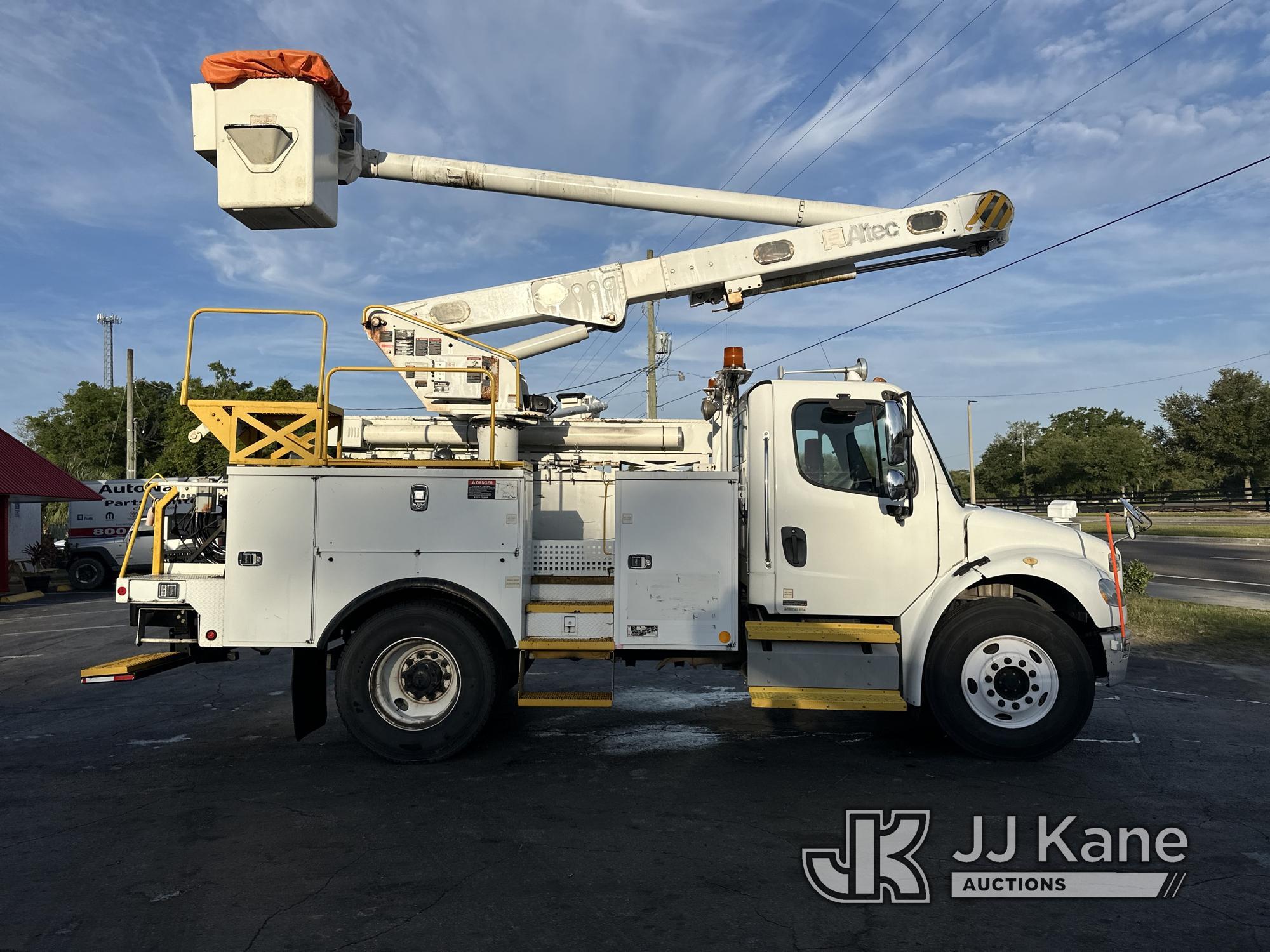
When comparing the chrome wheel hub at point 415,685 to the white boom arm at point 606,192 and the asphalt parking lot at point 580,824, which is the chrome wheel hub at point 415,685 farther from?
the white boom arm at point 606,192

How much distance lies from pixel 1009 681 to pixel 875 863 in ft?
7.15

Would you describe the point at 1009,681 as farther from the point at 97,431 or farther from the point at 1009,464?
the point at 1009,464

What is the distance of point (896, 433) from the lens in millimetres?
5625

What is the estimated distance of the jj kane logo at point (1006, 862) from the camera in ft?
13.4

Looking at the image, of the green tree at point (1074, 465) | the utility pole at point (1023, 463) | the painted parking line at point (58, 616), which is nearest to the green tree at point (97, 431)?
the painted parking line at point (58, 616)

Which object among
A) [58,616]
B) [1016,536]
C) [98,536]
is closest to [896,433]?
[1016,536]

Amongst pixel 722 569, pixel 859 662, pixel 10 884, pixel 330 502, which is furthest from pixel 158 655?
pixel 859 662

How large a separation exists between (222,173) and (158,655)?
12.2 feet

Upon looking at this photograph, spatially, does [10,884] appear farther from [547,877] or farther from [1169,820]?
[1169,820]

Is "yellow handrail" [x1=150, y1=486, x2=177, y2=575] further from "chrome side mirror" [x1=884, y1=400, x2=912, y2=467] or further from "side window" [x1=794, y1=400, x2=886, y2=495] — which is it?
"chrome side mirror" [x1=884, y1=400, x2=912, y2=467]

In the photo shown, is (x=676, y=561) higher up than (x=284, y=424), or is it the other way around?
(x=284, y=424)

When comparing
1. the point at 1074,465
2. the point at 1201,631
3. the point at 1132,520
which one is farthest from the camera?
the point at 1074,465

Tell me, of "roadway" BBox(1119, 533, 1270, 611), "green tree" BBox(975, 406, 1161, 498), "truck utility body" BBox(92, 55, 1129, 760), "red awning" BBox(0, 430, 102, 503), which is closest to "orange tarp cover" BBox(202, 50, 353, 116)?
"truck utility body" BBox(92, 55, 1129, 760)

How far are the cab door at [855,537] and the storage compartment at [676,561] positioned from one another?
0.43 metres
